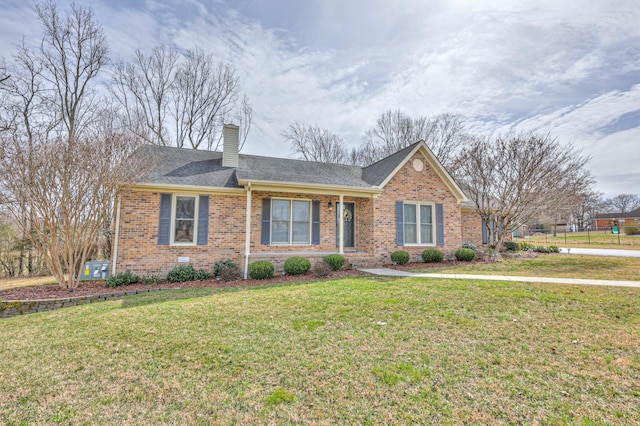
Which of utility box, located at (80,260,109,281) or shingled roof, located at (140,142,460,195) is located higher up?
shingled roof, located at (140,142,460,195)

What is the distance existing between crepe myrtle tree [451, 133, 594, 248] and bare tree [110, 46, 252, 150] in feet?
56.1

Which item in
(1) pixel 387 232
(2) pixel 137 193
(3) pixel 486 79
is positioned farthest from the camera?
(1) pixel 387 232

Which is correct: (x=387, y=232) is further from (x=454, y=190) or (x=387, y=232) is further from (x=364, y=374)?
(x=364, y=374)

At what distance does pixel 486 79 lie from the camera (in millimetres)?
11047

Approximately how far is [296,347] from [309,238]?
25.4 feet

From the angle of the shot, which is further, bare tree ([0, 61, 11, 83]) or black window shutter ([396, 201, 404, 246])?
bare tree ([0, 61, 11, 83])

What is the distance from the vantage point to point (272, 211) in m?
11.2

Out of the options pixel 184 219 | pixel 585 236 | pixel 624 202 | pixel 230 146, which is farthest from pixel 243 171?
pixel 624 202

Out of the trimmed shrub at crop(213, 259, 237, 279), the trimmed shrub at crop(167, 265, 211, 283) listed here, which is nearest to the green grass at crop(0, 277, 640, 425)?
the trimmed shrub at crop(167, 265, 211, 283)

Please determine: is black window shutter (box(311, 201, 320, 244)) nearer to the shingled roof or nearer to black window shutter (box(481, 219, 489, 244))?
the shingled roof

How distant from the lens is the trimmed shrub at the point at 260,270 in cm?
933

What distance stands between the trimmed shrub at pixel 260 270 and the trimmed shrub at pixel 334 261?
2036mm

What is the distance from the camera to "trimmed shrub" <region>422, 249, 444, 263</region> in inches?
469

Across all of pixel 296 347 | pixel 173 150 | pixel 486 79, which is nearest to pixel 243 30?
pixel 173 150
